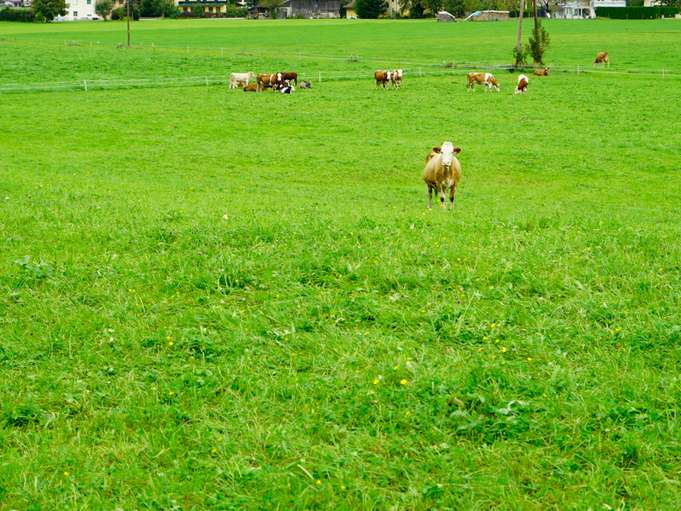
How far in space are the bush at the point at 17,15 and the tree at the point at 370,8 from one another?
67.0 metres

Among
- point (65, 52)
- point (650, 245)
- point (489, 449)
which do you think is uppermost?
point (65, 52)

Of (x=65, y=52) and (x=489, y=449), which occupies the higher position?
(x=65, y=52)

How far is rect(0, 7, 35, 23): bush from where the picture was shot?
165913mm

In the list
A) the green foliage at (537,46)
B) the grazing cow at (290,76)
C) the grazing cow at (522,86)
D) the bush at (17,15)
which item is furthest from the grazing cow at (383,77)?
the bush at (17,15)

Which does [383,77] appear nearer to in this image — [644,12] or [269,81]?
[269,81]

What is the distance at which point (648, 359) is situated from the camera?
23.7ft

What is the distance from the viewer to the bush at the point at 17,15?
166m

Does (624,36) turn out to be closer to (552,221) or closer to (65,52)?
(65,52)

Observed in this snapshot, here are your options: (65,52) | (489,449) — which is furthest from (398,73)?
(489,449)

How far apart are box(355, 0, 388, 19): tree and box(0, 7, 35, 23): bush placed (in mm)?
67033

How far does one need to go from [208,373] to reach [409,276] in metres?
2.92

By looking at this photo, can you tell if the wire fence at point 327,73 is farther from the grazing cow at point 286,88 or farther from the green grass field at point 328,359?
the green grass field at point 328,359

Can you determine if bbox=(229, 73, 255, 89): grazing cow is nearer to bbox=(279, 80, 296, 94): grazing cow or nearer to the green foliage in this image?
bbox=(279, 80, 296, 94): grazing cow

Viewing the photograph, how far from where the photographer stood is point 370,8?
181375 millimetres
